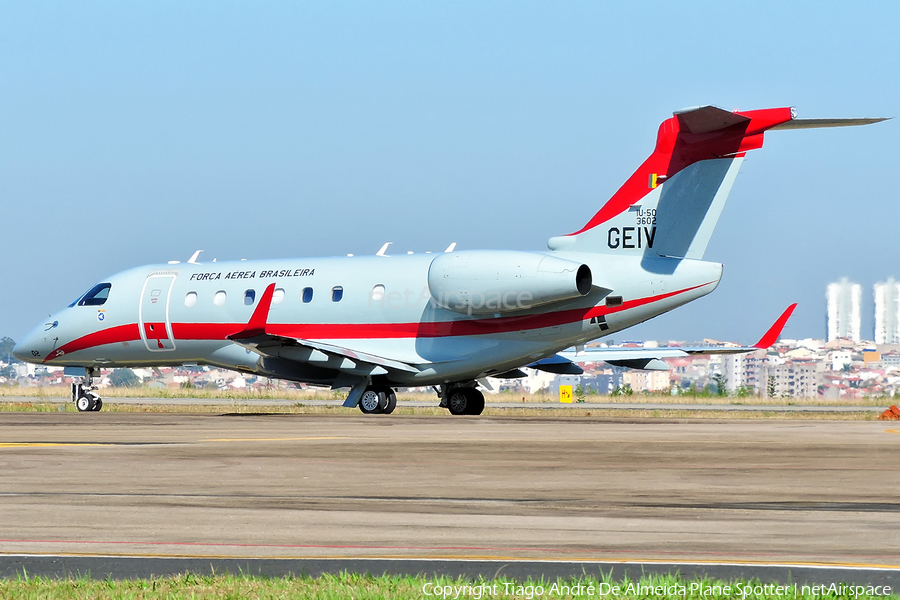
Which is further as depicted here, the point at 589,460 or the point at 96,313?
the point at 96,313

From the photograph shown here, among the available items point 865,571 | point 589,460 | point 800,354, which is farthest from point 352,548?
point 800,354

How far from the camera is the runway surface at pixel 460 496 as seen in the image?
8.91 meters

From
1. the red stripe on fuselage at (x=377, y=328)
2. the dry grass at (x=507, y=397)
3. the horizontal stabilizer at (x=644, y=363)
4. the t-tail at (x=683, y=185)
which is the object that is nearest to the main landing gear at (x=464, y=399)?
the red stripe on fuselage at (x=377, y=328)

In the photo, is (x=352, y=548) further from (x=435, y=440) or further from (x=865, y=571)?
(x=435, y=440)

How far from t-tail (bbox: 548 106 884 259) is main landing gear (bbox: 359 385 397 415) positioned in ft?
22.2

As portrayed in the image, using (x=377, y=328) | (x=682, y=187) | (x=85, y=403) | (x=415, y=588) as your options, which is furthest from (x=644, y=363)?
(x=415, y=588)

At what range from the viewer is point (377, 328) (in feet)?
104

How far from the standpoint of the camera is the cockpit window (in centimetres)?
3662

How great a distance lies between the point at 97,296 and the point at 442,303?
40.6 ft

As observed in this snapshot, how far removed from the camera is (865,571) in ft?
25.0

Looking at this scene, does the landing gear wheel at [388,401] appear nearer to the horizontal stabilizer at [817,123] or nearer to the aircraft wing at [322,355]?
the aircraft wing at [322,355]

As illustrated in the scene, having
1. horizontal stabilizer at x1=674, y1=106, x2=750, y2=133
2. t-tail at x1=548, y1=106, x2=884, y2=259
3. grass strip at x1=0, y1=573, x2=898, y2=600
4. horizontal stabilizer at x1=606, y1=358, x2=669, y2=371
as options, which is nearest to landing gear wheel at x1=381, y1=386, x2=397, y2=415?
t-tail at x1=548, y1=106, x2=884, y2=259

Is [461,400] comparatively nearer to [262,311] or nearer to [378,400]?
[378,400]

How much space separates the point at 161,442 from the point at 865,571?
1446cm
